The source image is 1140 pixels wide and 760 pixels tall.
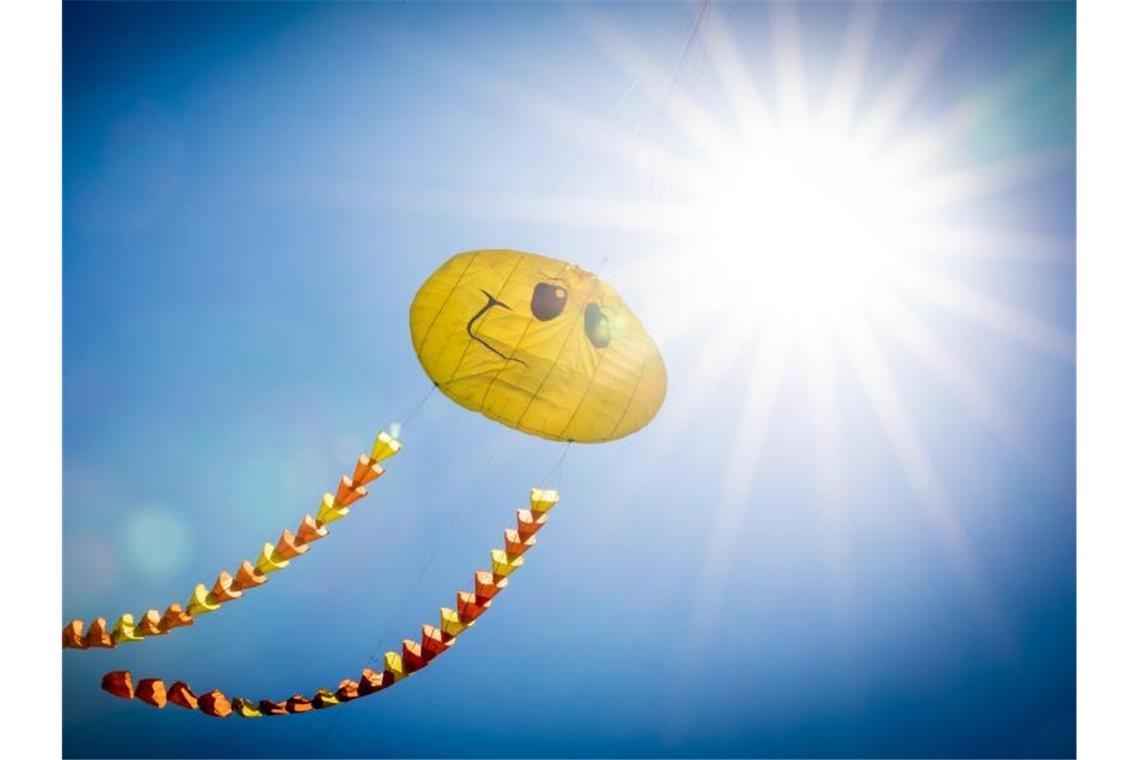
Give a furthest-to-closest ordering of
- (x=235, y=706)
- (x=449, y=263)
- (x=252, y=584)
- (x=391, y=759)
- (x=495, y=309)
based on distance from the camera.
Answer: (x=391, y=759)
(x=449, y=263)
(x=495, y=309)
(x=235, y=706)
(x=252, y=584)

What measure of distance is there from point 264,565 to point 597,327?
334cm

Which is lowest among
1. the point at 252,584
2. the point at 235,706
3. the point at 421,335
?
the point at 235,706

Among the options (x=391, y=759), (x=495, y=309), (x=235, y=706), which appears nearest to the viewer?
(x=235, y=706)

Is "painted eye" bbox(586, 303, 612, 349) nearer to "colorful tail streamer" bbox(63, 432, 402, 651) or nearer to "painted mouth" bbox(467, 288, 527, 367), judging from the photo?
"painted mouth" bbox(467, 288, 527, 367)

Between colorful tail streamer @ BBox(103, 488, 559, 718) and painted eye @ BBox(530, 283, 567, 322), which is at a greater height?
painted eye @ BBox(530, 283, 567, 322)

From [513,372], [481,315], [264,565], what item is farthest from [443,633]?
[481,315]

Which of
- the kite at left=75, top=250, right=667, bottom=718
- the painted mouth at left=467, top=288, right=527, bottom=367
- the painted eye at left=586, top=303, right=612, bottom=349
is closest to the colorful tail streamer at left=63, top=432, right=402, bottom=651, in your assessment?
the kite at left=75, top=250, right=667, bottom=718

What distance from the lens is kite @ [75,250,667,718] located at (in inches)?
253

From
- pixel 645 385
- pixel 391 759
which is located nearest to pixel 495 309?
pixel 645 385

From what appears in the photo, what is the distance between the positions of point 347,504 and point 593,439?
2558 mm

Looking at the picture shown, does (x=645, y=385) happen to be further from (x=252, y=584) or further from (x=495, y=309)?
(x=252, y=584)

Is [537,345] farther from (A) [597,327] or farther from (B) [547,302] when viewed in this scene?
(A) [597,327]

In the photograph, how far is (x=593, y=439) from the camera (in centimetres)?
773

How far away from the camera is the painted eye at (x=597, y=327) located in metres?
7.12
